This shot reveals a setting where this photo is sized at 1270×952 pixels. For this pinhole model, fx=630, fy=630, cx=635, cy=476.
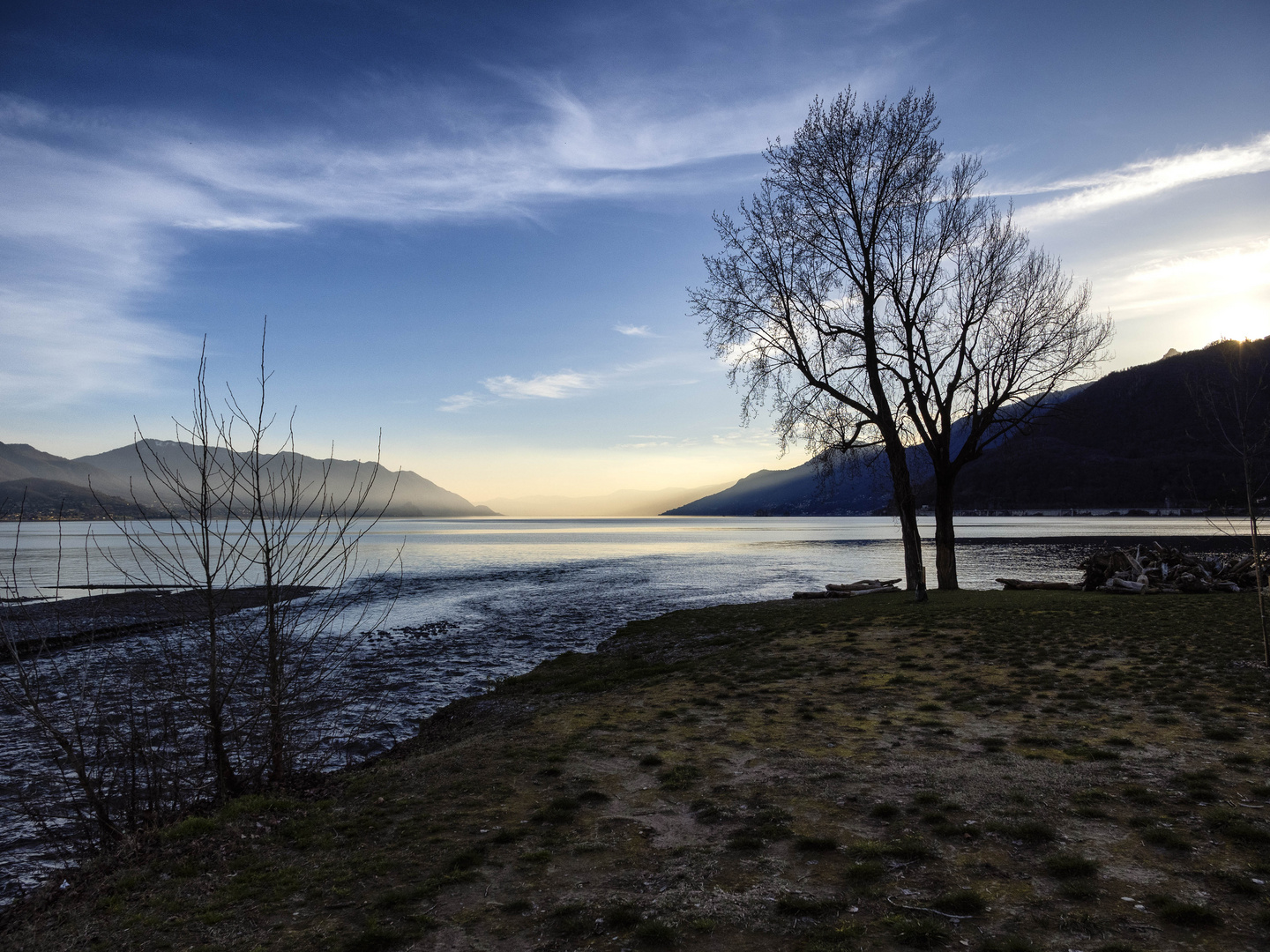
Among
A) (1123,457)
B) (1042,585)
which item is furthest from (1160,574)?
(1123,457)

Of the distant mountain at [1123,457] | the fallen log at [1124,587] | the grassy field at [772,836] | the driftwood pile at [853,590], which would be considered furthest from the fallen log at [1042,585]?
the distant mountain at [1123,457]

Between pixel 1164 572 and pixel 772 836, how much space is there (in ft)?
75.0

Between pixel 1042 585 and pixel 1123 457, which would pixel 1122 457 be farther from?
pixel 1042 585

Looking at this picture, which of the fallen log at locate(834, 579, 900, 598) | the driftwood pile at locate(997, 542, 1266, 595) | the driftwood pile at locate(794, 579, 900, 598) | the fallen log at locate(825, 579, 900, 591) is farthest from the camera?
the fallen log at locate(825, 579, 900, 591)

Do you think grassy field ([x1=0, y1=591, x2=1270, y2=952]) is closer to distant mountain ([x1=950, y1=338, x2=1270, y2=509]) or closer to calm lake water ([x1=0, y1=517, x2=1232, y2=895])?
calm lake water ([x1=0, y1=517, x2=1232, y2=895])

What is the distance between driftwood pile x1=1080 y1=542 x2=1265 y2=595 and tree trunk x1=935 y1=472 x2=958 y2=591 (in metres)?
4.53

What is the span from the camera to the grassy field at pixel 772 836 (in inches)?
160

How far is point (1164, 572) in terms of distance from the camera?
21047mm

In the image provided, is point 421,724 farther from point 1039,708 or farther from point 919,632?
point 919,632

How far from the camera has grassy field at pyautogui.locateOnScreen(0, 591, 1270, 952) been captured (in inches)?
160

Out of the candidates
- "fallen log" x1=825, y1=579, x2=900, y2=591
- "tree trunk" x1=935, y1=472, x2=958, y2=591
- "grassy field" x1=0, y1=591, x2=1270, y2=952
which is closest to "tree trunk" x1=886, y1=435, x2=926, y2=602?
"tree trunk" x1=935, y1=472, x2=958, y2=591

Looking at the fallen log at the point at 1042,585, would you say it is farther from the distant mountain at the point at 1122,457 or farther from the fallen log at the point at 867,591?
the distant mountain at the point at 1122,457

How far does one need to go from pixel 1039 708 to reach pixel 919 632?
592 cm

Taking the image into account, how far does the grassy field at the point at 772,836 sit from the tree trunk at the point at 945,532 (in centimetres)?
1093
